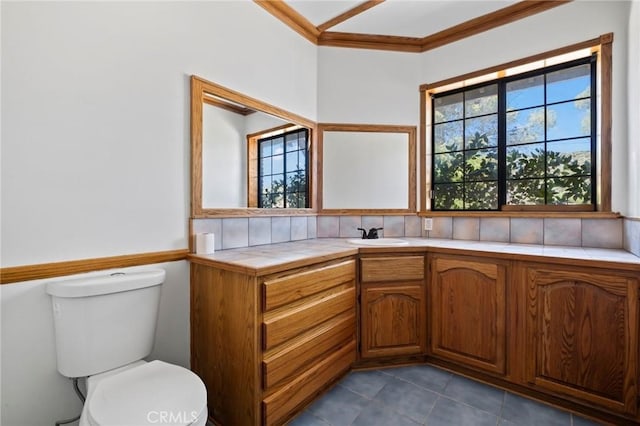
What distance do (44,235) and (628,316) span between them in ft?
8.78

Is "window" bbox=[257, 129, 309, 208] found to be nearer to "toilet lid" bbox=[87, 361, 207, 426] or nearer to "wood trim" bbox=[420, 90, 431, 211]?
"wood trim" bbox=[420, 90, 431, 211]

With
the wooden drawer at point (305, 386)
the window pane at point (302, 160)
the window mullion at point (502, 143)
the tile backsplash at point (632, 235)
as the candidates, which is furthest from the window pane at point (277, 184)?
the tile backsplash at point (632, 235)

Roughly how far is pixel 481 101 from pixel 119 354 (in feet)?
9.55

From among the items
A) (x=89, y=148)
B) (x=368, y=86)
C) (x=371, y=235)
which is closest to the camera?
(x=89, y=148)

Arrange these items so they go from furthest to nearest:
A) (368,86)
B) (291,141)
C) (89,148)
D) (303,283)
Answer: (368,86) → (291,141) → (303,283) → (89,148)

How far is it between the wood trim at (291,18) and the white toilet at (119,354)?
6.31 feet

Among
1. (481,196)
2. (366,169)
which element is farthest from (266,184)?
(481,196)

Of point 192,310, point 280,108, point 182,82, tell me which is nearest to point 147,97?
point 182,82

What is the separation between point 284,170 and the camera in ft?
7.43

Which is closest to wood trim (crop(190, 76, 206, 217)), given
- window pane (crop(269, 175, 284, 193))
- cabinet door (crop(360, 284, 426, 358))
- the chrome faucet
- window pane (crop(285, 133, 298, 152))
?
window pane (crop(269, 175, 284, 193))

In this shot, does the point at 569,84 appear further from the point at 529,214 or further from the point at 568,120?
the point at 529,214

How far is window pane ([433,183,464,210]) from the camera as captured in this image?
2572 mm

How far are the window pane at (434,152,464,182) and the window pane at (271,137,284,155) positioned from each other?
139 centimetres

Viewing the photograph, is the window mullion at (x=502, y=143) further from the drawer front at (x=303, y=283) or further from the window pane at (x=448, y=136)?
the drawer front at (x=303, y=283)
